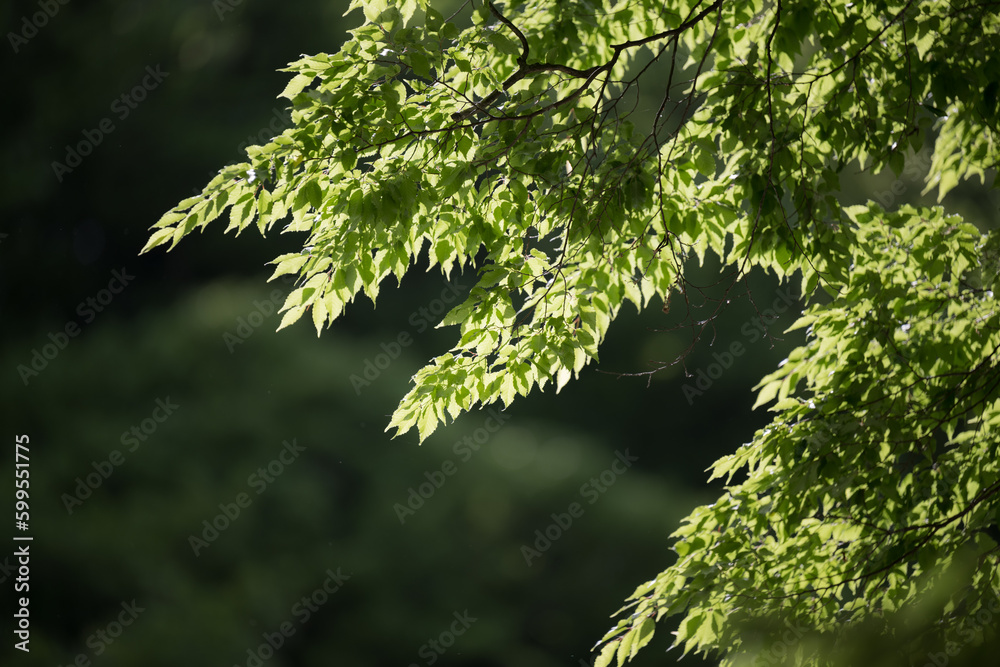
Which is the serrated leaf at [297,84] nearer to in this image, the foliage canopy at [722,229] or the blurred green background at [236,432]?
the foliage canopy at [722,229]

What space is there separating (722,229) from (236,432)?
6560 millimetres

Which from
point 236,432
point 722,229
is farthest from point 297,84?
point 236,432

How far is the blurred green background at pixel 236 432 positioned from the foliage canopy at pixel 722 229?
5321 mm

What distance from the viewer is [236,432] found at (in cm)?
780

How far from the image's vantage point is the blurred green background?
7578 millimetres

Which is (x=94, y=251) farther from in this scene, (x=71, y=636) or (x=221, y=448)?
(x=71, y=636)

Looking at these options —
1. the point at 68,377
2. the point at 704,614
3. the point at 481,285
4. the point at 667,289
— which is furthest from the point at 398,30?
the point at 68,377

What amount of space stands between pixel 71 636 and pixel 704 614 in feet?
25.0

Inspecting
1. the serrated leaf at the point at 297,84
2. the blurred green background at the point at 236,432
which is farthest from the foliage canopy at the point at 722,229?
the blurred green background at the point at 236,432

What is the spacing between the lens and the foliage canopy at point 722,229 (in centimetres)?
194

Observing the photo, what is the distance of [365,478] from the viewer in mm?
8008

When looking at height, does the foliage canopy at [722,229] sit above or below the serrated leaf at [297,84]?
below

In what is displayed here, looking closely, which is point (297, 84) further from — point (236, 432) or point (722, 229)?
point (236, 432)

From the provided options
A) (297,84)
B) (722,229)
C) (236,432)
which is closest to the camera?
(297,84)
